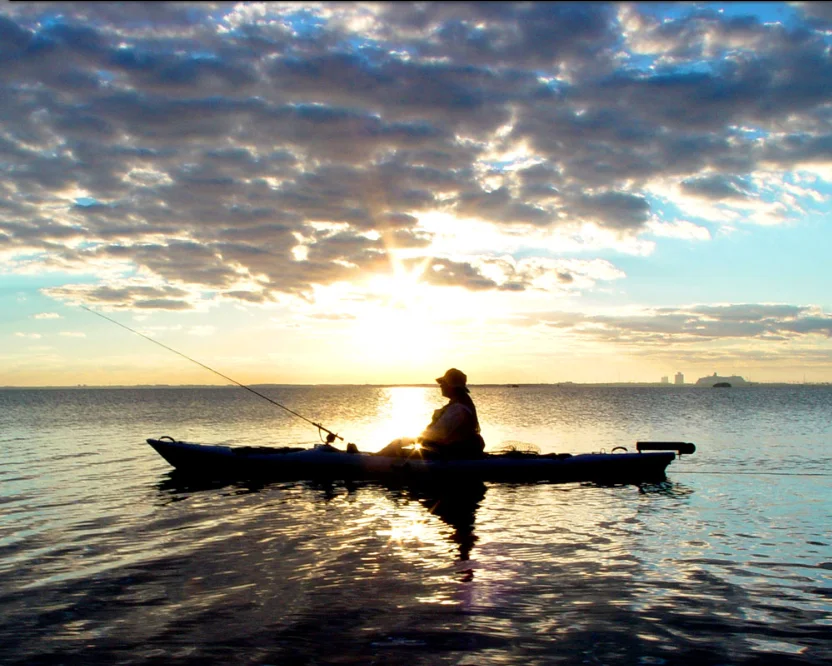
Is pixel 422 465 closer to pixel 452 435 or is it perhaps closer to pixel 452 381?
pixel 452 435

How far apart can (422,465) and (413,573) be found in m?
8.40

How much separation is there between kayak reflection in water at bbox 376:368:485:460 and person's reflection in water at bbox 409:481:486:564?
0.87 metres

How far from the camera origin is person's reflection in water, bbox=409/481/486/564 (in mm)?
10977

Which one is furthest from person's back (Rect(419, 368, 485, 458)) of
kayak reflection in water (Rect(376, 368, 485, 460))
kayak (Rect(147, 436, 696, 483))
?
kayak (Rect(147, 436, 696, 483))

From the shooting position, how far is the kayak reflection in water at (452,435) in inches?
652

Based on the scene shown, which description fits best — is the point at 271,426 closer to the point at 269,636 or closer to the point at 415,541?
the point at 415,541

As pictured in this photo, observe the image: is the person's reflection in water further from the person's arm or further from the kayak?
the person's arm

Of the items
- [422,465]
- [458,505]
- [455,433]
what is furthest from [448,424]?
[458,505]

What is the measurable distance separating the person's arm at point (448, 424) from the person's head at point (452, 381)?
475 millimetres

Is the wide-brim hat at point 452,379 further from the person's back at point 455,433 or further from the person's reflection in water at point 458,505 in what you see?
the person's reflection in water at point 458,505

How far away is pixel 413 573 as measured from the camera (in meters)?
8.87

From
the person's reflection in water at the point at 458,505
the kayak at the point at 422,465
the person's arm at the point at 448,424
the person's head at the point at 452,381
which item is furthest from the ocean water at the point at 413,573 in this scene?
the person's head at the point at 452,381

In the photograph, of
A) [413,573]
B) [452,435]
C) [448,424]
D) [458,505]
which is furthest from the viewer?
[452,435]

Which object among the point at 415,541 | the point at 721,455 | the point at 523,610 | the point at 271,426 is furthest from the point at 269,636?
the point at 271,426
